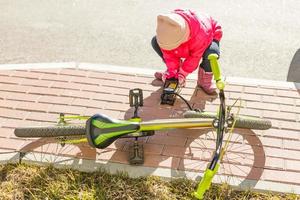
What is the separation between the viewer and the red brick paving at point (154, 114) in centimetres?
376

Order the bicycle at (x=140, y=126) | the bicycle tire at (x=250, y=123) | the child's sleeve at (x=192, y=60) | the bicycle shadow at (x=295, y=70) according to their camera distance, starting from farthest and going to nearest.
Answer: the bicycle shadow at (x=295, y=70)
the child's sleeve at (x=192, y=60)
the bicycle tire at (x=250, y=123)
the bicycle at (x=140, y=126)

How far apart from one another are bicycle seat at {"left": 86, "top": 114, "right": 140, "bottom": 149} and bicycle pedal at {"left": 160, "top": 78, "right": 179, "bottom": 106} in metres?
0.87

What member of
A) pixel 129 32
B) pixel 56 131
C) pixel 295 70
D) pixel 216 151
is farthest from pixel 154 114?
pixel 129 32

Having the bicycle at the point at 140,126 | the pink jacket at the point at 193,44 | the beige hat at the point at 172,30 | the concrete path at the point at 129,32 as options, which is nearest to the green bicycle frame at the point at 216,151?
the bicycle at the point at 140,126

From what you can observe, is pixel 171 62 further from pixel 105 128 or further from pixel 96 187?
pixel 96 187

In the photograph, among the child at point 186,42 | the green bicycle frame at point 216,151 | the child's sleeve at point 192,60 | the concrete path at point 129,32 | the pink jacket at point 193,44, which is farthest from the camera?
Answer: the concrete path at point 129,32

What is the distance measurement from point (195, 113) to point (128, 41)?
2.10 m

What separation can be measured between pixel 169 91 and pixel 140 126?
2.76 feet

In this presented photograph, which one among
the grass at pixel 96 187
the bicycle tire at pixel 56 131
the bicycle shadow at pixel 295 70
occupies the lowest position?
the grass at pixel 96 187

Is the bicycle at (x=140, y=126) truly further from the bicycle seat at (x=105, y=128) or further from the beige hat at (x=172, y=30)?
the beige hat at (x=172, y=30)

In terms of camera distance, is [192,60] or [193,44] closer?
[193,44]

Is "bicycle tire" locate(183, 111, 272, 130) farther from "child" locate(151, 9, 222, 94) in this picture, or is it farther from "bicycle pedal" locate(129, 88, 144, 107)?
"child" locate(151, 9, 222, 94)

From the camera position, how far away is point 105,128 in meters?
3.48

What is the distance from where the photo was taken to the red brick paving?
12.3ft
